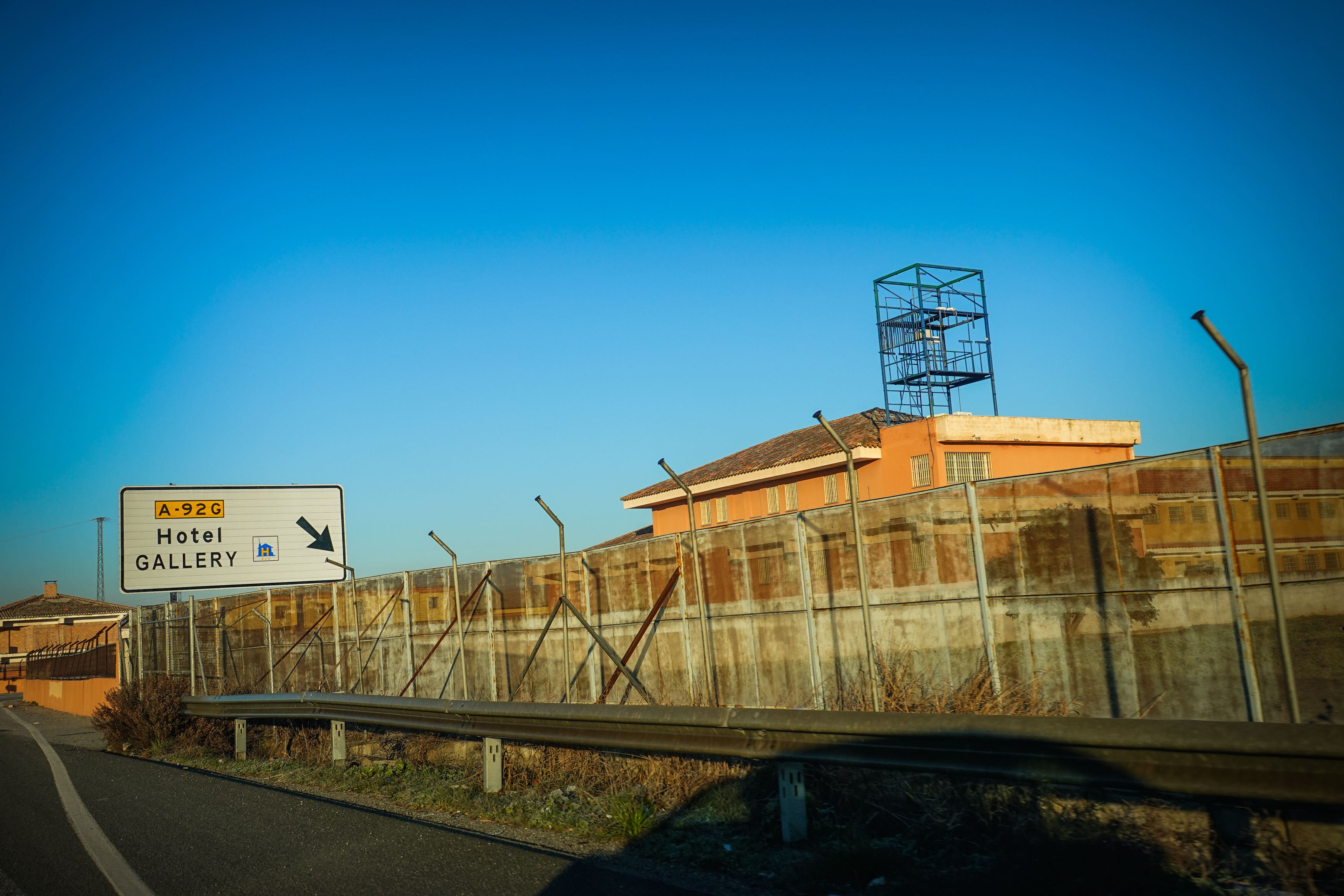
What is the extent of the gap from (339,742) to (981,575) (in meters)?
7.69

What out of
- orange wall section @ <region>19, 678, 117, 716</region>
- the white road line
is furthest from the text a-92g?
the white road line

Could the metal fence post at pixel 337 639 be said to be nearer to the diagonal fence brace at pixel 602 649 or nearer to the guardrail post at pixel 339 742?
the diagonal fence brace at pixel 602 649

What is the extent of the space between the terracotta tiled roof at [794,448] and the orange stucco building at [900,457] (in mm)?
66

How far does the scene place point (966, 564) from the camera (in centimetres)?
959

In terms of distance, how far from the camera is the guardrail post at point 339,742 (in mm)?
11445

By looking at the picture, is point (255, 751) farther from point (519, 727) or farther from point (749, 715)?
point (749, 715)

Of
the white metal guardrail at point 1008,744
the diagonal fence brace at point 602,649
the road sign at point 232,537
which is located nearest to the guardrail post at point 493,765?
the white metal guardrail at point 1008,744

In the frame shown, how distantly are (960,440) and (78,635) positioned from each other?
7329 cm

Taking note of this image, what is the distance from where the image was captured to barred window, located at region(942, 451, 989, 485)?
28.3 metres

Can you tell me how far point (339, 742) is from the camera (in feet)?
37.9

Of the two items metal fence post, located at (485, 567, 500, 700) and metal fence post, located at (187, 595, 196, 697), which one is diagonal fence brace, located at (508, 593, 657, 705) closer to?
metal fence post, located at (485, 567, 500, 700)

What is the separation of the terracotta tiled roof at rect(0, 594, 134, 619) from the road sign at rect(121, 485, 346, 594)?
56.7 m

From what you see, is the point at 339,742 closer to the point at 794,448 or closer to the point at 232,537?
the point at 232,537

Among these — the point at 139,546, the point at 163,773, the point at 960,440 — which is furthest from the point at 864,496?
the point at 163,773
